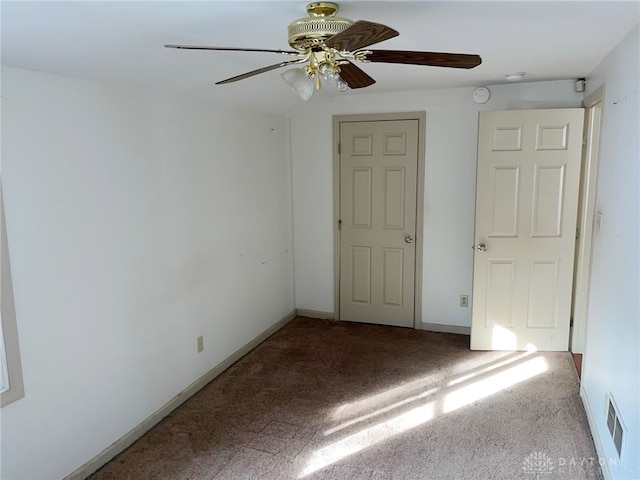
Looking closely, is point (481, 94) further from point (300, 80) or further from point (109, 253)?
point (109, 253)

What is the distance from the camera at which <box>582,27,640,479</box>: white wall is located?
200cm

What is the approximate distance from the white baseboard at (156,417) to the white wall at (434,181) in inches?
40.9

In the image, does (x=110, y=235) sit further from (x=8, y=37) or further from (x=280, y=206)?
(x=280, y=206)

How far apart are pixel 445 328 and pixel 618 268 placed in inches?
87.5

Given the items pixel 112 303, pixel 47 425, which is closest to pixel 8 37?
pixel 112 303

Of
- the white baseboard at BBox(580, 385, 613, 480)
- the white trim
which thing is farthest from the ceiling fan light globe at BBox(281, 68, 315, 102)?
the white baseboard at BBox(580, 385, 613, 480)

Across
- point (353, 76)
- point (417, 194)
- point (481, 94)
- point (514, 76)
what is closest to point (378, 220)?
point (417, 194)

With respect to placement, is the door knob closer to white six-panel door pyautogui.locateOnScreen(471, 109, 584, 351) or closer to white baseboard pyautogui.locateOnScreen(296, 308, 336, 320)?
white six-panel door pyautogui.locateOnScreen(471, 109, 584, 351)

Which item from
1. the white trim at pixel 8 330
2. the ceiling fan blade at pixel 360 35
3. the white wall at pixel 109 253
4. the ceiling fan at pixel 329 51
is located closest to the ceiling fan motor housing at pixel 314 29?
the ceiling fan at pixel 329 51

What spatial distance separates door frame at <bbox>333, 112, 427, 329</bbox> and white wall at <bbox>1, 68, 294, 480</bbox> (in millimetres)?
995

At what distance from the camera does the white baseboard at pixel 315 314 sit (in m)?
4.75

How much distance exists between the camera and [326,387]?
3.34 m

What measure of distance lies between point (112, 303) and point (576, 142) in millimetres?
3439

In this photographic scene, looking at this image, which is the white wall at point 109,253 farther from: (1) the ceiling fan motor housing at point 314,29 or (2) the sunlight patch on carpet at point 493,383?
(2) the sunlight patch on carpet at point 493,383
